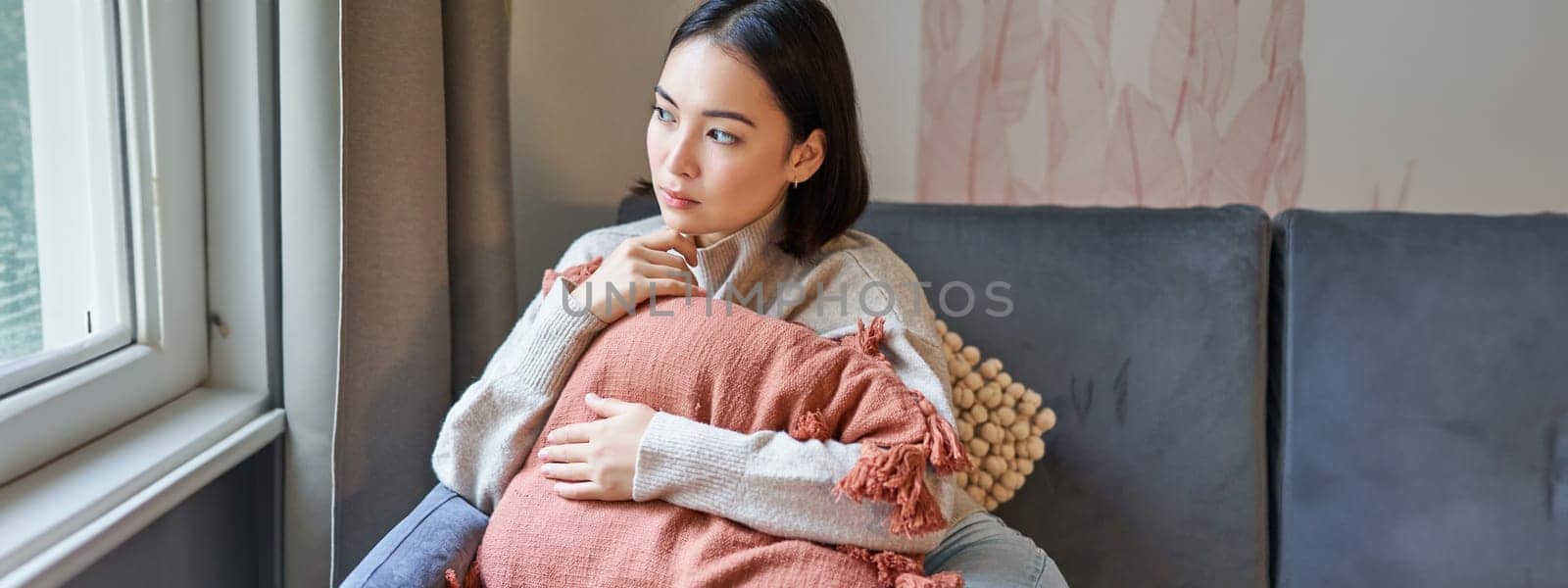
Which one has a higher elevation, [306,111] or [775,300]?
[306,111]

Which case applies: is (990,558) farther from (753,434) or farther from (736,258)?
(736,258)

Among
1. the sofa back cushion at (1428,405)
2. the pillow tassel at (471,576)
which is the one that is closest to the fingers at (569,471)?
the pillow tassel at (471,576)

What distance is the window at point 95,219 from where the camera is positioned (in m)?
1.11

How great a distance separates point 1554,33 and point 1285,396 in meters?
0.86

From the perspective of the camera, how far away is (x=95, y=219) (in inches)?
48.4

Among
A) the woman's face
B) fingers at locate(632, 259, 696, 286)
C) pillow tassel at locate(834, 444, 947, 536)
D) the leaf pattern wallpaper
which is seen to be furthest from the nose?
the leaf pattern wallpaper

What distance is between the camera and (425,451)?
143cm

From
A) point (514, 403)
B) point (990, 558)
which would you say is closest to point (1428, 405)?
point (990, 558)

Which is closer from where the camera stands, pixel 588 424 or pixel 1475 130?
pixel 588 424

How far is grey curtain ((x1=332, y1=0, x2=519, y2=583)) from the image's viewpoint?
1.26 meters

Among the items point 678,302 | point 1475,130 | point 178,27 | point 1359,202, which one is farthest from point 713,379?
point 1475,130

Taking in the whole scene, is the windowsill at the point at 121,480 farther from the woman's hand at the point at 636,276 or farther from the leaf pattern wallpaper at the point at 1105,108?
the leaf pattern wallpaper at the point at 1105,108

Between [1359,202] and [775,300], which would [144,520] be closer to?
[775,300]

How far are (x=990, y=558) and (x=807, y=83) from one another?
0.53 m
